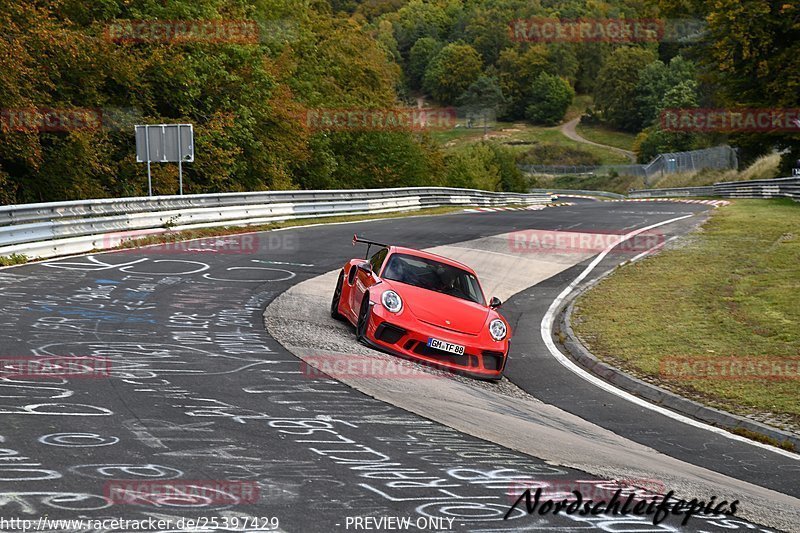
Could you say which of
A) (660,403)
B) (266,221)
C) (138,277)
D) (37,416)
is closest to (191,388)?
(37,416)

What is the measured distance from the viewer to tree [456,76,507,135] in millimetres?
182375

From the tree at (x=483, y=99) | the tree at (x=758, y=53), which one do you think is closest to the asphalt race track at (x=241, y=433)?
the tree at (x=758, y=53)

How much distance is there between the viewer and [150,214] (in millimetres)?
22156

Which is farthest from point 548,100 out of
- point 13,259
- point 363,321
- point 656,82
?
point 363,321

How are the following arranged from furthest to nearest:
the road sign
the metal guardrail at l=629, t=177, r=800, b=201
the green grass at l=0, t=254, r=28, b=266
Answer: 1. the metal guardrail at l=629, t=177, r=800, b=201
2. the road sign
3. the green grass at l=0, t=254, r=28, b=266

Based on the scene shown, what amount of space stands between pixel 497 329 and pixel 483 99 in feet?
574

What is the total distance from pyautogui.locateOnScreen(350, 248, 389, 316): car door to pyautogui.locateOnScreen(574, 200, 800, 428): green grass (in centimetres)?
348

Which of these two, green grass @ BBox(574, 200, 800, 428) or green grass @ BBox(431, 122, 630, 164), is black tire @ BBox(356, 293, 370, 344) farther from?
green grass @ BBox(431, 122, 630, 164)

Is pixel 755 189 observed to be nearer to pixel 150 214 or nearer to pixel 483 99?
pixel 150 214

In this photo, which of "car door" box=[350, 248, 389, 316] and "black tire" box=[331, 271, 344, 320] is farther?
"black tire" box=[331, 271, 344, 320]

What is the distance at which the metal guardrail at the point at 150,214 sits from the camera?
56.5 feet

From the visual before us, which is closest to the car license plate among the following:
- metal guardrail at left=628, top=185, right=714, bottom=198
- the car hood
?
the car hood

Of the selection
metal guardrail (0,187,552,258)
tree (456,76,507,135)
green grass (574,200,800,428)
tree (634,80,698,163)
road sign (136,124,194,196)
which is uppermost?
tree (456,76,507,135)

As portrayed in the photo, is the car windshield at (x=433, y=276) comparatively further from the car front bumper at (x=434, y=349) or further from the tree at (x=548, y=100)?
the tree at (x=548, y=100)
